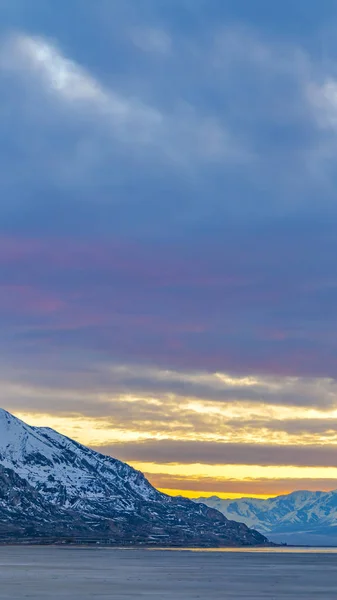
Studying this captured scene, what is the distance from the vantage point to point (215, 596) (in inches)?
6791

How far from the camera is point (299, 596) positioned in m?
175

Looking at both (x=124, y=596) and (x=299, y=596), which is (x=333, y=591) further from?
(x=124, y=596)

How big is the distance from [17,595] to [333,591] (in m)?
65.5

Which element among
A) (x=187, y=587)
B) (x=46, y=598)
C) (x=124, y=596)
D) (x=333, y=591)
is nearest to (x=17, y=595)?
(x=46, y=598)

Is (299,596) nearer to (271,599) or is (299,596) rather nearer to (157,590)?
(271,599)

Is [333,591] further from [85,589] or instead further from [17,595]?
[17,595]

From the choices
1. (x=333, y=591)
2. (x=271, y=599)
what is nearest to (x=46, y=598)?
(x=271, y=599)

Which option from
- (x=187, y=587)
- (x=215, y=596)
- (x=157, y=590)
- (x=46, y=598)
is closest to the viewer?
(x=46, y=598)

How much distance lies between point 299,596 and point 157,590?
94.4ft

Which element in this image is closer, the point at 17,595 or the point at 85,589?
the point at 17,595

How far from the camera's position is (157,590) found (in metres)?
187

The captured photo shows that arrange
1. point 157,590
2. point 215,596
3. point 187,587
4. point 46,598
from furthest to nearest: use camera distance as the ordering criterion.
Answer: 1. point 187,587
2. point 157,590
3. point 215,596
4. point 46,598

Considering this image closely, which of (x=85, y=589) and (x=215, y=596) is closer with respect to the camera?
(x=215, y=596)

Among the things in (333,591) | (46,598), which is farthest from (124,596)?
(333,591)
